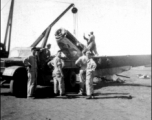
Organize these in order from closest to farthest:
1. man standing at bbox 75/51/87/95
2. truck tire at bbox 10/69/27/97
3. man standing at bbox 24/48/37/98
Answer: man standing at bbox 24/48/37/98 → truck tire at bbox 10/69/27/97 → man standing at bbox 75/51/87/95

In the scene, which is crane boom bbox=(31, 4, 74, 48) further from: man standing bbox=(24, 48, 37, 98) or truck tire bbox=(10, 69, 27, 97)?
man standing bbox=(24, 48, 37, 98)

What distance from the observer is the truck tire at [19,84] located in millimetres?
6301

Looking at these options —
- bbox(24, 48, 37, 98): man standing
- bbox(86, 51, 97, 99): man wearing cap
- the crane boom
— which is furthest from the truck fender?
the crane boom

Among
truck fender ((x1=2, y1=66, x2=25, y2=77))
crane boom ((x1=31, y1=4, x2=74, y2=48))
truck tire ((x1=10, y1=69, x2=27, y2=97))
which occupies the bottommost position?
truck tire ((x1=10, y1=69, x2=27, y2=97))

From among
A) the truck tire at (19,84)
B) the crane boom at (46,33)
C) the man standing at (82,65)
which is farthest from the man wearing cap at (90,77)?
the crane boom at (46,33)

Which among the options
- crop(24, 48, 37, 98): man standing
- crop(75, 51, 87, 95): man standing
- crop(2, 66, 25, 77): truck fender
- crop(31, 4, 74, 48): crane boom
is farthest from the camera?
crop(31, 4, 74, 48): crane boom

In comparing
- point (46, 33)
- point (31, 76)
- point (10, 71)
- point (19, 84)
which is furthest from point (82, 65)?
point (46, 33)

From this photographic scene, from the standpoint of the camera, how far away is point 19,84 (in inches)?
257

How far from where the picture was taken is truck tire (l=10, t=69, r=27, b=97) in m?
6.30

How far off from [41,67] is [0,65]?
1.46 m

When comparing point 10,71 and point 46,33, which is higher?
point 46,33

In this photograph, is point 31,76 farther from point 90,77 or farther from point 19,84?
point 90,77

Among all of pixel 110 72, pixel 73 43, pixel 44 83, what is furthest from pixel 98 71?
pixel 44 83

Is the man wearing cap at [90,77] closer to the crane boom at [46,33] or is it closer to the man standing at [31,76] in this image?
the man standing at [31,76]
